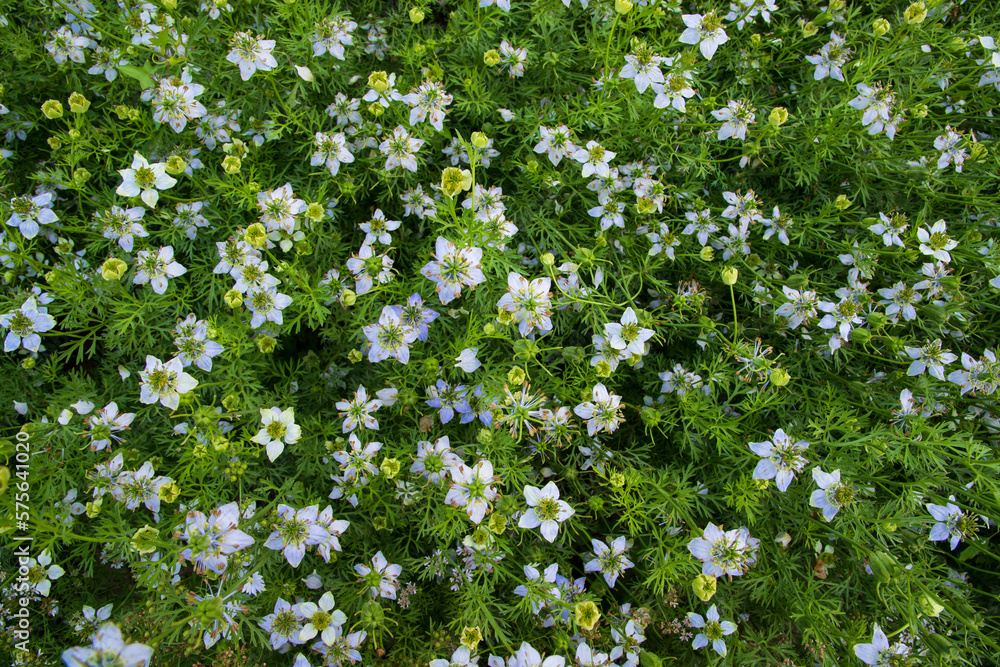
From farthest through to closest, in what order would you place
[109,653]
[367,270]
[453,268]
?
[367,270]
[453,268]
[109,653]

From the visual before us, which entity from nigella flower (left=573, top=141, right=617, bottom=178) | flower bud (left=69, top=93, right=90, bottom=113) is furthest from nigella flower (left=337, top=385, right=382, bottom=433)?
flower bud (left=69, top=93, right=90, bottom=113)

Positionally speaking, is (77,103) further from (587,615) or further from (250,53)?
(587,615)

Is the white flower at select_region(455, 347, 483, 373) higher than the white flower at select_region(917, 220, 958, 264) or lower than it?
lower

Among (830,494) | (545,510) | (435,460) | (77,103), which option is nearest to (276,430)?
(435,460)

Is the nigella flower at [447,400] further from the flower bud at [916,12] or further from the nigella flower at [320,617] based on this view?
the flower bud at [916,12]

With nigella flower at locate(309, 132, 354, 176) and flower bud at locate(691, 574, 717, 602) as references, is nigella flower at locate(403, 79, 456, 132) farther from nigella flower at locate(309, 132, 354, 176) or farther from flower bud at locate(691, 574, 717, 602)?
flower bud at locate(691, 574, 717, 602)

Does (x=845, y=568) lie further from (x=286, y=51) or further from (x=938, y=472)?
(x=286, y=51)
